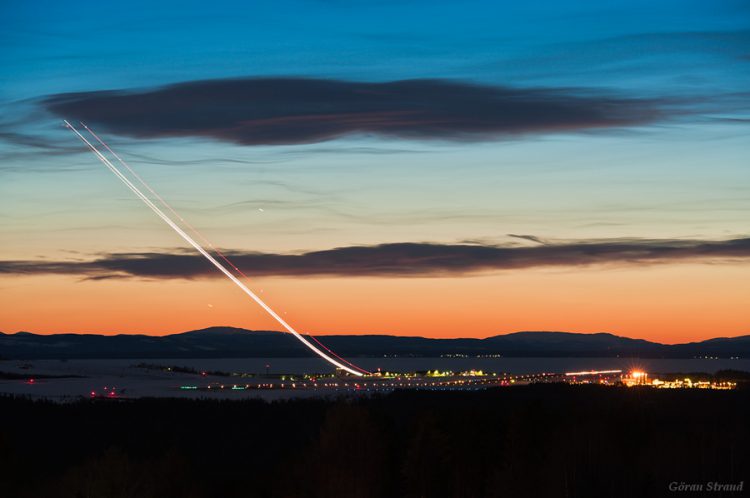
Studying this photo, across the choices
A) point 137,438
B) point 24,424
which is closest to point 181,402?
point 24,424

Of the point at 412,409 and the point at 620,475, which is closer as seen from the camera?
the point at 620,475

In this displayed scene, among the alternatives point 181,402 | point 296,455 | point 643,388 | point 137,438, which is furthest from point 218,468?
point 643,388

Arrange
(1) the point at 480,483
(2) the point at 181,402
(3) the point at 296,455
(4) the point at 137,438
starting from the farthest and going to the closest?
(2) the point at 181,402, (4) the point at 137,438, (3) the point at 296,455, (1) the point at 480,483

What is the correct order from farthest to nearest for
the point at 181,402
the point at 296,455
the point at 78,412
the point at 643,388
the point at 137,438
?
the point at 643,388, the point at 181,402, the point at 78,412, the point at 137,438, the point at 296,455

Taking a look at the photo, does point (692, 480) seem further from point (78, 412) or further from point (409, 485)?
point (78, 412)

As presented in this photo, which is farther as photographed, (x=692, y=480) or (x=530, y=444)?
(x=530, y=444)

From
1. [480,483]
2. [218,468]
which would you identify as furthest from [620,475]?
[218,468]

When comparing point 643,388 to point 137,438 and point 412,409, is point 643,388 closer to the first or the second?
point 412,409

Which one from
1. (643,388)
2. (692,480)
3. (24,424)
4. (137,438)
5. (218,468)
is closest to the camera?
(692,480)

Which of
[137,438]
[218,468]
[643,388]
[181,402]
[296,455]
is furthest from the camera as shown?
[643,388]
